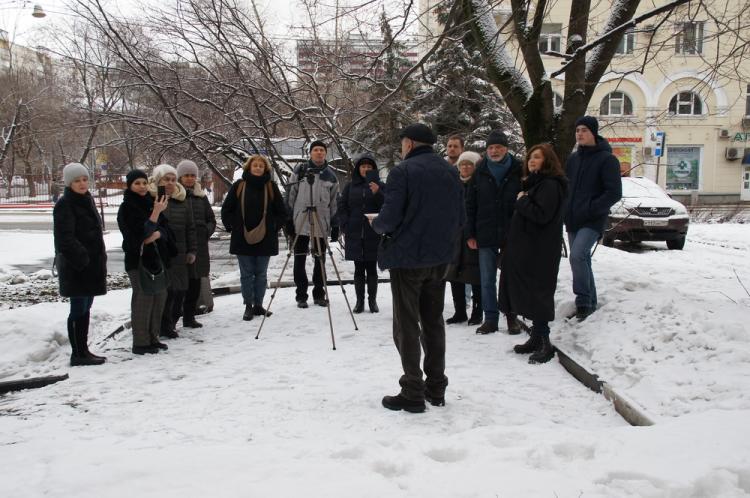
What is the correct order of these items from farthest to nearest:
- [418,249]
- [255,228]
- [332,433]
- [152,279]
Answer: [255,228]
[152,279]
[418,249]
[332,433]

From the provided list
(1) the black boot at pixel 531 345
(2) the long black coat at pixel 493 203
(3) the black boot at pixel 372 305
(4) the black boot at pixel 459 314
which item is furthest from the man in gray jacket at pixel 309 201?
(1) the black boot at pixel 531 345

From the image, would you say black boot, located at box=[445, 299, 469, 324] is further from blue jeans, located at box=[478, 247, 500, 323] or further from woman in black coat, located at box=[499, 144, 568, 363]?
woman in black coat, located at box=[499, 144, 568, 363]

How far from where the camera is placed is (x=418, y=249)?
3996 mm

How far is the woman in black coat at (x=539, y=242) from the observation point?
5.11m

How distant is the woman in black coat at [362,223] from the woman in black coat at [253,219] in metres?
0.87

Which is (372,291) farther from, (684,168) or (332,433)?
(684,168)

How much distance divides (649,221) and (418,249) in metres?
11.1

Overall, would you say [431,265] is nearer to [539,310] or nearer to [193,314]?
[539,310]

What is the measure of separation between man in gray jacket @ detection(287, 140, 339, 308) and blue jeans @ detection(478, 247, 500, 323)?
2.14 m

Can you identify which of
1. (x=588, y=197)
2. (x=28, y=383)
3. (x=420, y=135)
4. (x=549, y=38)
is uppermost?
(x=549, y=38)

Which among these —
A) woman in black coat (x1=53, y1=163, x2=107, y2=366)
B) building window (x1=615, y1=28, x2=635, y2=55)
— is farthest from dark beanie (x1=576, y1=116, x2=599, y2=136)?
woman in black coat (x1=53, y1=163, x2=107, y2=366)

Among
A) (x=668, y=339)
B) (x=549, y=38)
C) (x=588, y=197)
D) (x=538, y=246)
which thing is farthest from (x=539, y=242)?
(x=549, y=38)

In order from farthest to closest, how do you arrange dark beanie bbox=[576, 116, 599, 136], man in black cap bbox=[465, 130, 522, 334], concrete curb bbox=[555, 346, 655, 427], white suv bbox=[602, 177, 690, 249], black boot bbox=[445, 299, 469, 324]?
1. white suv bbox=[602, 177, 690, 249]
2. black boot bbox=[445, 299, 469, 324]
3. man in black cap bbox=[465, 130, 522, 334]
4. dark beanie bbox=[576, 116, 599, 136]
5. concrete curb bbox=[555, 346, 655, 427]

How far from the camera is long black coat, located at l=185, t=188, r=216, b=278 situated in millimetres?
6852
